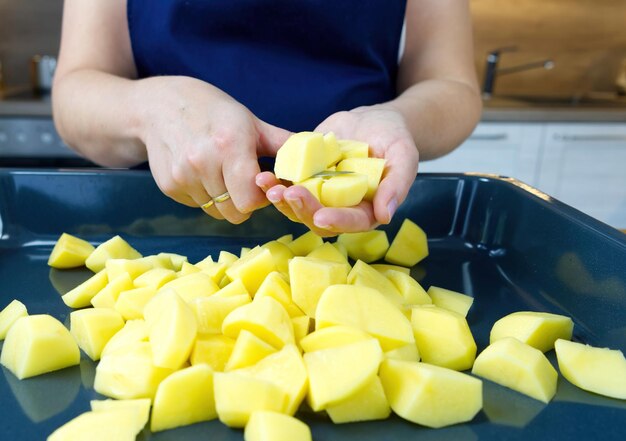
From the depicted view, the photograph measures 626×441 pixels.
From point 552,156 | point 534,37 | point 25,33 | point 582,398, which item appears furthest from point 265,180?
point 534,37

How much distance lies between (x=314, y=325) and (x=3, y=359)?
39 centimetres

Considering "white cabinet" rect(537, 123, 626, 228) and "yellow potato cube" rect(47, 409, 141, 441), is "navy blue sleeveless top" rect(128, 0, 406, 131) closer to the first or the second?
"yellow potato cube" rect(47, 409, 141, 441)

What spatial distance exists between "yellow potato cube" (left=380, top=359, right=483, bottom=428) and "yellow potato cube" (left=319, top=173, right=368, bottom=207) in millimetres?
213

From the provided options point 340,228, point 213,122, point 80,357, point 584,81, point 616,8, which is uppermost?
point 616,8

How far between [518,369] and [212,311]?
1.24 feet

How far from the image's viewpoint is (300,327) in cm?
72

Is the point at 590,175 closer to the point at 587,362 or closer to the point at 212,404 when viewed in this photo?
the point at 587,362

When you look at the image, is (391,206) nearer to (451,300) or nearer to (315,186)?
(315,186)

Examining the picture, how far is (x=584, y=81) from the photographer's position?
119 inches

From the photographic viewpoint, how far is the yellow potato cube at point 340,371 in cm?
59

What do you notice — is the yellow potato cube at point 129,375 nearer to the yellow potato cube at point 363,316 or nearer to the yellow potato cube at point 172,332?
the yellow potato cube at point 172,332

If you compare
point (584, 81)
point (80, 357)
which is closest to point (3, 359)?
point (80, 357)

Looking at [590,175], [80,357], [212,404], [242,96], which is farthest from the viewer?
[590,175]

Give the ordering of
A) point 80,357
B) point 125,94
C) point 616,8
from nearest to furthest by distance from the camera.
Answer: point 80,357, point 125,94, point 616,8
